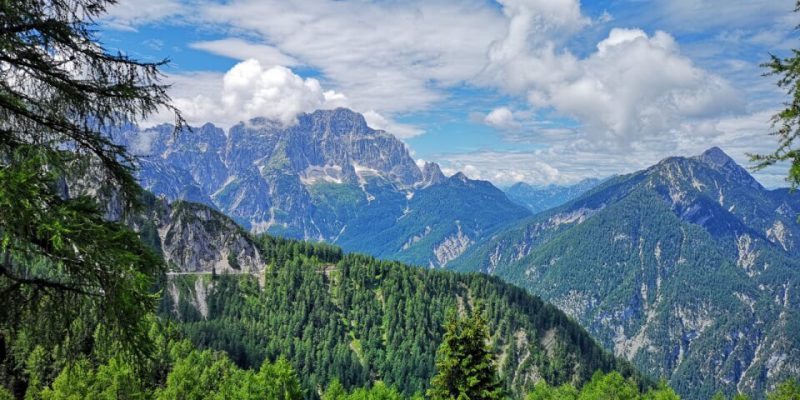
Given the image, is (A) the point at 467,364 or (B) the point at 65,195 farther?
(A) the point at 467,364

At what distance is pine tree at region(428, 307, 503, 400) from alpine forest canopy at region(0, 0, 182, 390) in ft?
82.4

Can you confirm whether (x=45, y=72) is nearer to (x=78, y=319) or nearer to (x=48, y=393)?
(x=78, y=319)

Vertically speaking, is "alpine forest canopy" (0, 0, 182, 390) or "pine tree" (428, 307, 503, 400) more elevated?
"alpine forest canopy" (0, 0, 182, 390)

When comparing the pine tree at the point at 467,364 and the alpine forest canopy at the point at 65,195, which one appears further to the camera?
the pine tree at the point at 467,364

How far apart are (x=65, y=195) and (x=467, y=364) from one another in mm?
27407

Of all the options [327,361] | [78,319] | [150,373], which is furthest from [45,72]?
[327,361]

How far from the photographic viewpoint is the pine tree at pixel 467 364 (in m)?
32.2

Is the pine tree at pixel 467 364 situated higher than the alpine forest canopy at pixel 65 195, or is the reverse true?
the alpine forest canopy at pixel 65 195

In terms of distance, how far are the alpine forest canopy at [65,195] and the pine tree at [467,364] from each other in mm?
25106

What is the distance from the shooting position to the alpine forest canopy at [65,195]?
807cm

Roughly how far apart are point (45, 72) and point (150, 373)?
6.91 metres

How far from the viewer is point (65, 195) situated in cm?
1021

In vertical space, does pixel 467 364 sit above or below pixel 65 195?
below

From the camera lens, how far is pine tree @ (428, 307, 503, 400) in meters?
32.2
